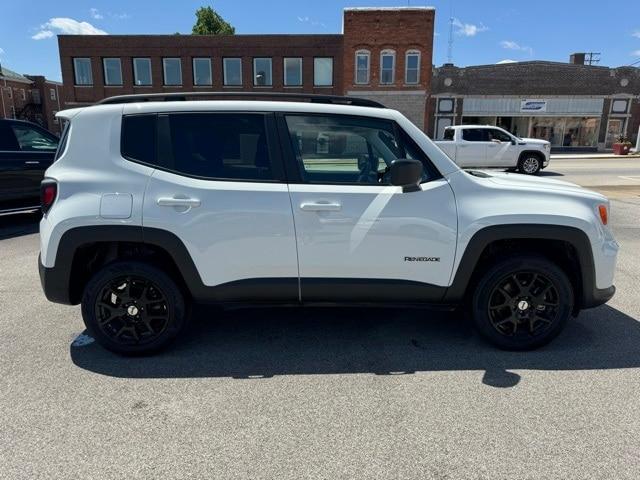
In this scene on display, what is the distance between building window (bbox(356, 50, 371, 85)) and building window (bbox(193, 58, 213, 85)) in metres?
10.3

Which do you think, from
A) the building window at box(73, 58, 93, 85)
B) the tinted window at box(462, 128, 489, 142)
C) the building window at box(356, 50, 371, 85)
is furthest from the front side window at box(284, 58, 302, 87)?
the tinted window at box(462, 128, 489, 142)

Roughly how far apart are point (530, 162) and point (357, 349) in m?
15.2

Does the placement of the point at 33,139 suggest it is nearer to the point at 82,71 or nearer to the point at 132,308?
the point at 132,308

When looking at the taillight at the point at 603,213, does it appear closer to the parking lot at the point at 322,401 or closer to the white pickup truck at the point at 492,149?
the parking lot at the point at 322,401

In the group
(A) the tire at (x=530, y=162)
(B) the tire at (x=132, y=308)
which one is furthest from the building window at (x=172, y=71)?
(B) the tire at (x=132, y=308)

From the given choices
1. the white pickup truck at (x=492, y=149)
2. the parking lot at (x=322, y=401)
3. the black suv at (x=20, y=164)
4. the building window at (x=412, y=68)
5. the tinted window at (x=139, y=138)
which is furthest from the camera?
the building window at (x=412, y=68)

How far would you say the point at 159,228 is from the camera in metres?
3.15

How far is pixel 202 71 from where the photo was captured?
30484mm

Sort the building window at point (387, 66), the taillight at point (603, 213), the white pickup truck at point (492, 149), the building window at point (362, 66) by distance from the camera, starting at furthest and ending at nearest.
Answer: the building window at point (362, 66) → the building window at point (387, 66) → the white pickup truck at point (492, 149) → the taillight at point (603, 213)

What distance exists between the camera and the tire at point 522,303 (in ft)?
10.8

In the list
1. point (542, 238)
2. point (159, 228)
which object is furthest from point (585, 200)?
point (159, 228)

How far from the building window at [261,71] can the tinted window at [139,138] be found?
94.1ft

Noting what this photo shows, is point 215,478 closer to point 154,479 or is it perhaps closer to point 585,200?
point 154,479

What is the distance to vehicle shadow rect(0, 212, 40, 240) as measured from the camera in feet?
25.3
